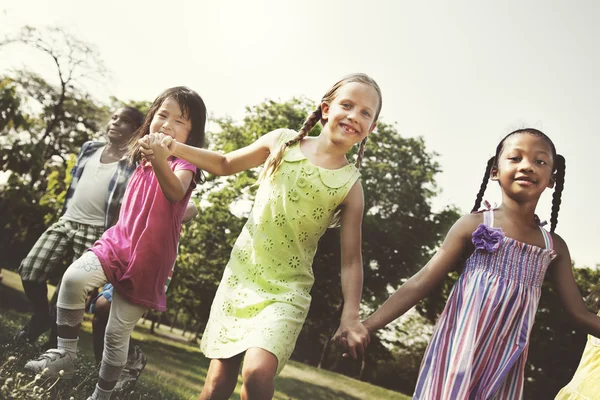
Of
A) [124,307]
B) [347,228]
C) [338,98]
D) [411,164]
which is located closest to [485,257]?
[347,228]

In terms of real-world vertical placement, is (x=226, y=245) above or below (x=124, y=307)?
above

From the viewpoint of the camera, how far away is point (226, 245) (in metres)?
17.3

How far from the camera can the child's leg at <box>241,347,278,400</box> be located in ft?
7.24

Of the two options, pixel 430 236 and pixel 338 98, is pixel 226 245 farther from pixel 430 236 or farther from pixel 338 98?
pixel 338 98

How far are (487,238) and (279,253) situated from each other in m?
0.96

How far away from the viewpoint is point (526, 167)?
8.43 ft

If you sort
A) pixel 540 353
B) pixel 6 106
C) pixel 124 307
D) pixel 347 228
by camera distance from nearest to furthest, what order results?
pixel 347 228 → pixel 124 307 → pixel 6 106 → pixel 540 353

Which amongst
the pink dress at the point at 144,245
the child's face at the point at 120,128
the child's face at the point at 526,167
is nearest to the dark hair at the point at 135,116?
the child's face at the point at 120,128

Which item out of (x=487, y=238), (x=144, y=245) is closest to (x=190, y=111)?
(x=144, y=245)

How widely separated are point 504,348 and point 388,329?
12540 mm

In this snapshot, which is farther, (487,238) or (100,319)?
(100,319)

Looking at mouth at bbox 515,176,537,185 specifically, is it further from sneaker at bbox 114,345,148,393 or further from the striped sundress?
sneaker at bbox 114,345,148,393

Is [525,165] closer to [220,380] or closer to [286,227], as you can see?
[286,227]

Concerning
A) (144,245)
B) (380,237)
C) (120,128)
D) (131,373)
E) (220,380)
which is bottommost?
(131,373)
